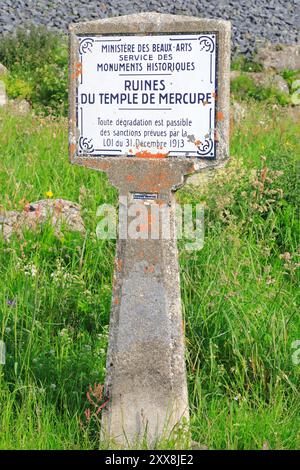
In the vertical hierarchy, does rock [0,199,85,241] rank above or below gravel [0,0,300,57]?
below

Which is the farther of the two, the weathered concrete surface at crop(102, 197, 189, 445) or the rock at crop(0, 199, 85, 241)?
the rock at crop(0, 199, 85, 241)

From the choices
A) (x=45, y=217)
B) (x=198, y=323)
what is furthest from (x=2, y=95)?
(x=198, y=323)

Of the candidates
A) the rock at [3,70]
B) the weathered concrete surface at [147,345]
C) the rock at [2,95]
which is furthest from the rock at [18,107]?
the weathered concrete surface at [147,345]

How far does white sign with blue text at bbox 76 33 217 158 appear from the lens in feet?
10.3

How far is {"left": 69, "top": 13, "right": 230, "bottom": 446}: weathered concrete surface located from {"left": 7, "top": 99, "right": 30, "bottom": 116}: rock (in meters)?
4.58

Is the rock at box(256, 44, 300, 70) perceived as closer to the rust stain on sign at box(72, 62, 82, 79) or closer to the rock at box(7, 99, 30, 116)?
the rock at box(7, 99, 30, 116)

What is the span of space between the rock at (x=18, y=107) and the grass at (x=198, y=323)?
223cm

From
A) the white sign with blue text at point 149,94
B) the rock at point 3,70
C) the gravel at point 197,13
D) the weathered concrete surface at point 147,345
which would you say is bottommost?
the weathered concrete surface at point 147,345

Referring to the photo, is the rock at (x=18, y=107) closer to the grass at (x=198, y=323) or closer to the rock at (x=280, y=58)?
the grass at (x=198, y=323)

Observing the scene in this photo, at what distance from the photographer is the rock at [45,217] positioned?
4793mm

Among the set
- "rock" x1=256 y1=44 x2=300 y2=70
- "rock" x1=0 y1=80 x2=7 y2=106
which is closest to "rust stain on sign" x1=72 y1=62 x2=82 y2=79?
"rock" x1=0 y1=80 x2=7 y2=106

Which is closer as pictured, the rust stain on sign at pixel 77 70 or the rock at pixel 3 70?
the rust stain on sign at pixel 77 70

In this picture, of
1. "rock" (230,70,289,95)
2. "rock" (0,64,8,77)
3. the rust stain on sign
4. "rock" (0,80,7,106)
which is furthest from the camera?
"rock" (230,70,289,95)
